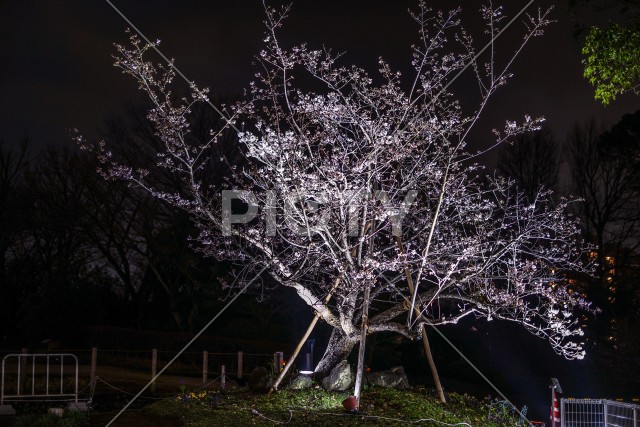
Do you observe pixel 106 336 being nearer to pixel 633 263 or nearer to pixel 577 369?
pixel 577 369

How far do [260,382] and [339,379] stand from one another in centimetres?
144

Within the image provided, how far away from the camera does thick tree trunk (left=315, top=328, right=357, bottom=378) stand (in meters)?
13.4

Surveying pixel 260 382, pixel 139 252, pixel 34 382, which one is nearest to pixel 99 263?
pixel 139 252

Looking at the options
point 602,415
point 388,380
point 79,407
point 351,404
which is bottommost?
point 79,407

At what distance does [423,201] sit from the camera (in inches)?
575

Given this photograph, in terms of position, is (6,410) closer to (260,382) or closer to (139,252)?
(260,382)

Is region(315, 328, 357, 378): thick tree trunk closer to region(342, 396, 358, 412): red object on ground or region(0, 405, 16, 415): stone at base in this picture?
region(342, 396, 358, 412): red object on ground

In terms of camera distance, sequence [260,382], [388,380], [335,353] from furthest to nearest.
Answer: [335,353]
[388,380]
[260,382]

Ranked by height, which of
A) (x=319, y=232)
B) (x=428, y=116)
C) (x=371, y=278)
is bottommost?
(x=371, y=278)

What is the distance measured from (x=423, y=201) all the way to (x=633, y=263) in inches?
702

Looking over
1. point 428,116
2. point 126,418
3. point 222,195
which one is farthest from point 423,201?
point 126,418

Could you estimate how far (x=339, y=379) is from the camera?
12.7 meters

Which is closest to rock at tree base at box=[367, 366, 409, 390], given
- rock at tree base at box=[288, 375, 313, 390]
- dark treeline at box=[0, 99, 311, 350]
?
rock at tree base at box=[288, 375, 313, 390]

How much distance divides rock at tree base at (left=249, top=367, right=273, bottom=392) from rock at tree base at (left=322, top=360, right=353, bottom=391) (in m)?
1.00
